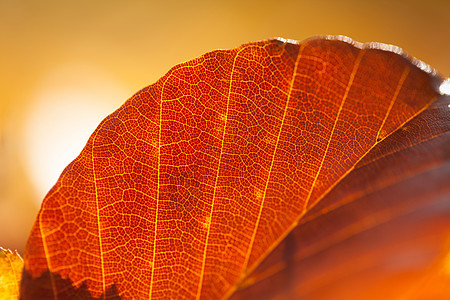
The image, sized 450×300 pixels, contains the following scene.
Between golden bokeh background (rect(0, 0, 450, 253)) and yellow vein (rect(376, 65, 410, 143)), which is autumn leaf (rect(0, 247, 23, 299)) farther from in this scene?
golden bokeh background (rect(0, 0, 450, 253))

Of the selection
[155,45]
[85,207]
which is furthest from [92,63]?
[85,207]

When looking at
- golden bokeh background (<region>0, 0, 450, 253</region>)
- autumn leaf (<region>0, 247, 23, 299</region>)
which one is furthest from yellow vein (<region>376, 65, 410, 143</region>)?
golden bokeh background (<region>0, 0, 450, 253</region>)

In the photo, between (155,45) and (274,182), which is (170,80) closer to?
(274,182)

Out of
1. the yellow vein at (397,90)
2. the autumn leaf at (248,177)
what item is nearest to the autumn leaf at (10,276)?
the autumn leaf at (248,177)

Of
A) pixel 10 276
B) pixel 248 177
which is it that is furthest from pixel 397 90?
pixel 10 276

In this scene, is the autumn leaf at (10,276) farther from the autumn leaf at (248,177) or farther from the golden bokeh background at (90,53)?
the golden bokeh background at (90,53)
